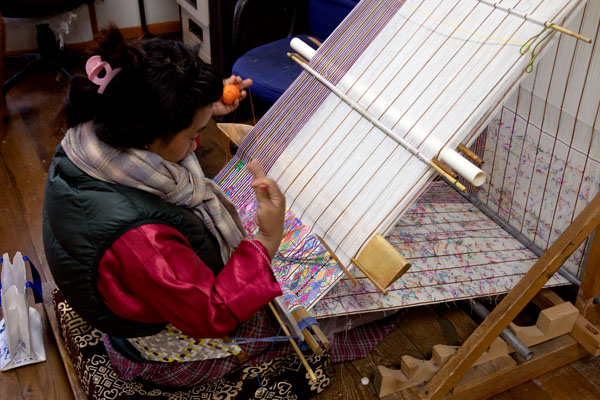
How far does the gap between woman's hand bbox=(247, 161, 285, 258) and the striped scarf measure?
0.43ft

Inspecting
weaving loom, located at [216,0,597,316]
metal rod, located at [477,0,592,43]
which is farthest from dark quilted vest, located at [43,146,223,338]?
metal rod, located at [477,0,592,43]

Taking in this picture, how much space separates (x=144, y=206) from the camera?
125 centimetres

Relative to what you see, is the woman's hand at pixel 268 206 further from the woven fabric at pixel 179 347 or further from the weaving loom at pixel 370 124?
the woven fabric at pixel 179 347

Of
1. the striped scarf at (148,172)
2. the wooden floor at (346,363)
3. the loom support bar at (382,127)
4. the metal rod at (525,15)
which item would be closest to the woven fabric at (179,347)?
the striped scarf at (148,172)

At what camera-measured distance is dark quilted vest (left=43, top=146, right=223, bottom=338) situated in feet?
4.04

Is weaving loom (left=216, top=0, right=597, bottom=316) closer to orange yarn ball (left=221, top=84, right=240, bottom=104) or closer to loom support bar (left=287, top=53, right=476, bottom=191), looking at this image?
loom support bar (left=287, top=53, right=476, bottom=191)

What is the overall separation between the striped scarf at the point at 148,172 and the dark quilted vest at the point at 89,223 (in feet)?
Answer: 0.07

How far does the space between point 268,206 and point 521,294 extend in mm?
652

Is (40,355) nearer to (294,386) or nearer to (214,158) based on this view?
(294,386)

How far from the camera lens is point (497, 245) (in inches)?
80.4

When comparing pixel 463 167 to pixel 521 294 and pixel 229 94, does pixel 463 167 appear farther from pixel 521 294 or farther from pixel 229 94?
pixel 229 94

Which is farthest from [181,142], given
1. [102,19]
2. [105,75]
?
[102,19]

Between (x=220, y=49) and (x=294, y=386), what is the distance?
191cm

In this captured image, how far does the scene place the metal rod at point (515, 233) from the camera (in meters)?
1.94
